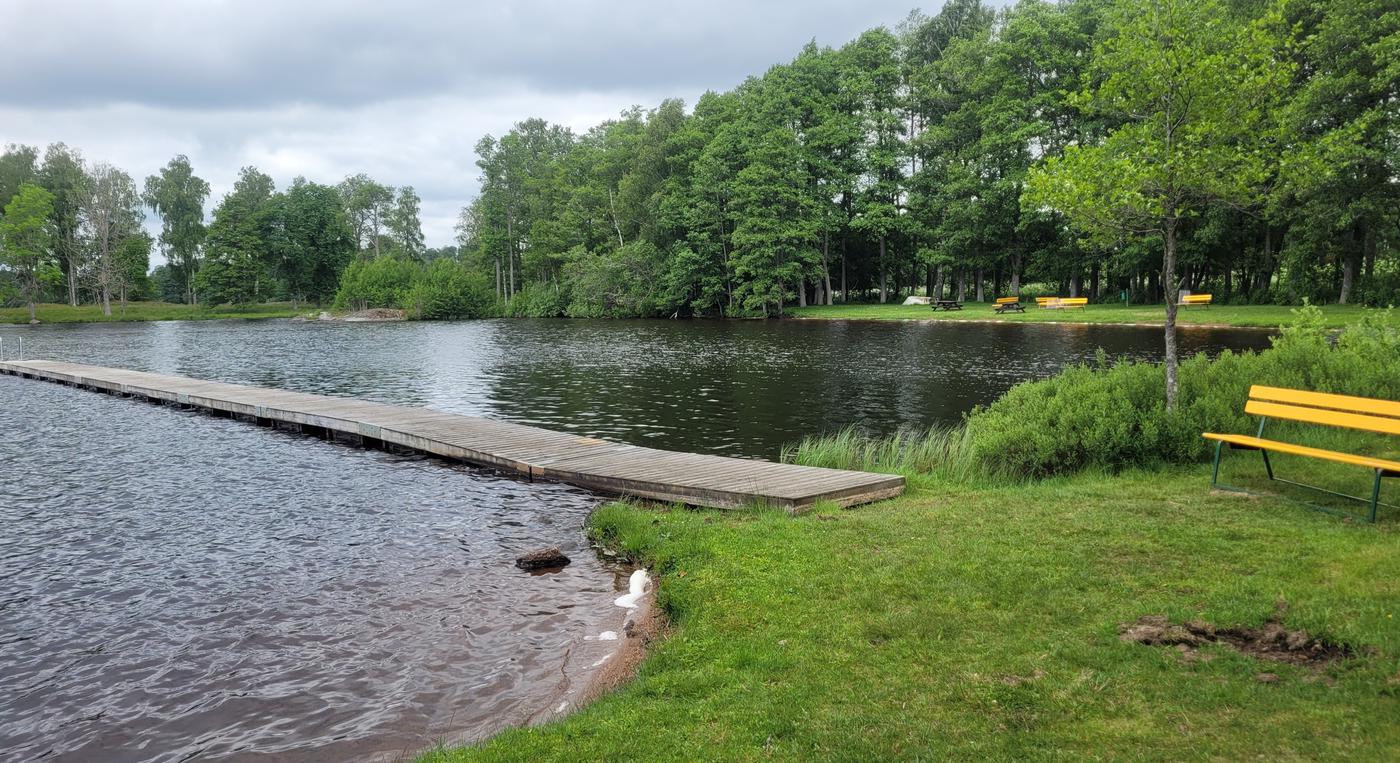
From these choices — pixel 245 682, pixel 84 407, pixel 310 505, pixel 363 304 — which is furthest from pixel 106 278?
pixel 245 682

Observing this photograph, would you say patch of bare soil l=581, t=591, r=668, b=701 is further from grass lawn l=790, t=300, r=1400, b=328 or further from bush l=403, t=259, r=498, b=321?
bush l=403, t=259, r=498, b=321

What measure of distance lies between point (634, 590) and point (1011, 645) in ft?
13.3

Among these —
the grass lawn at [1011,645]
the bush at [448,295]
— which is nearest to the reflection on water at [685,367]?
the grass lawn at [1011,645]

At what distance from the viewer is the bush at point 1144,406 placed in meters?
11.1

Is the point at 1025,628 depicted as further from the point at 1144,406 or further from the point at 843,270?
the point at 843,270

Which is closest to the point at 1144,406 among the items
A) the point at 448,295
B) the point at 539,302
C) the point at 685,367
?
the point at 685,367

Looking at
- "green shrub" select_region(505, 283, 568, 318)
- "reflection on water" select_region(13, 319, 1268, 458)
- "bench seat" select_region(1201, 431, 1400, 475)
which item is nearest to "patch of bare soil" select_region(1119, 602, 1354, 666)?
"bench seat" select_region(1201, 431, 1400, 475)

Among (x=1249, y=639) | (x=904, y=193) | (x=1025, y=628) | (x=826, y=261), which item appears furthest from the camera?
(x=826, y=261)

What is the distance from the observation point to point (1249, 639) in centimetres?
504

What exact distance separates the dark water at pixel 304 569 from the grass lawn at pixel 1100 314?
22.3 m

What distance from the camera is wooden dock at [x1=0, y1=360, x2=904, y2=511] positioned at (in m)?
11.0

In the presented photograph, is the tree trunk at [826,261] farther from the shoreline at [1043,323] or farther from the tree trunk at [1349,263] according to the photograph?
the tree trunk at [1349,263]

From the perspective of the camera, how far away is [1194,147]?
478 inches

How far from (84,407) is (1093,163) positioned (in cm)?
2666
